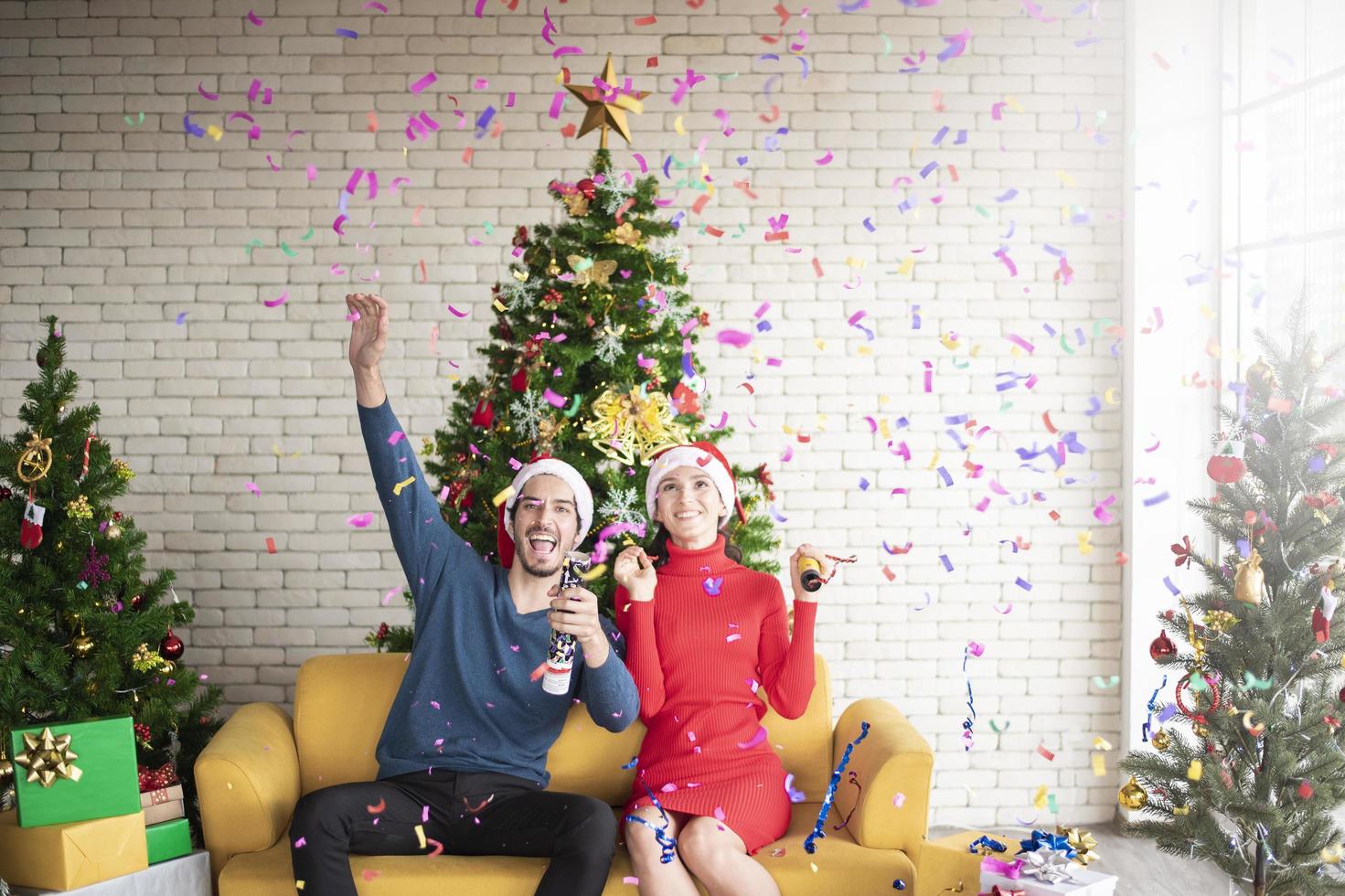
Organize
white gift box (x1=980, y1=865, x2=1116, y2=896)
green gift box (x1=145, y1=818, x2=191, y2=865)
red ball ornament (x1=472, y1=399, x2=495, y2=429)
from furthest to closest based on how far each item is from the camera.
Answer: red ball ornament (x1=472, y1=399, x2=495, y2=429)
green gift box (x1=145, y1=818, x2=191, y2=865)
white gift box (x1=980, y1=865, x2=1116, y2=896)

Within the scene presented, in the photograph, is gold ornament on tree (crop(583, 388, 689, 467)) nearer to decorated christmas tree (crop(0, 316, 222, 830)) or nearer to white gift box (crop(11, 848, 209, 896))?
decorated christmas tree (crop(0, 316, 222, 830))

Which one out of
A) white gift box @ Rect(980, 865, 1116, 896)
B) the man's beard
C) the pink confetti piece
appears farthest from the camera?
the pink confetti piece

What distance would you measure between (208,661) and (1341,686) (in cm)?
378

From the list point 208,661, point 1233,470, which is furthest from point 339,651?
point 1233,470

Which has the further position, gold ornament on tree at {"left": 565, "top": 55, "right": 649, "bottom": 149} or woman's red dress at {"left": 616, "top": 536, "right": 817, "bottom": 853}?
gold ornament on tree at {"left": 565, "top": 55, "right": 649, "bottom": 149}

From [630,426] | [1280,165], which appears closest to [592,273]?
[630,426]

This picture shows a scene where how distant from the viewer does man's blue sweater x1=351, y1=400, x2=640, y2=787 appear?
2752mm

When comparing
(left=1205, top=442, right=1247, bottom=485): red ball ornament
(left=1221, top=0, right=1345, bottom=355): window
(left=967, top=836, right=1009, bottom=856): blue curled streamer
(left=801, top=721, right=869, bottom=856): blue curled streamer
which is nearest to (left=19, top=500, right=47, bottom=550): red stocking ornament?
(left=801, top=721, right=869, bottom=856): blue curled streamer

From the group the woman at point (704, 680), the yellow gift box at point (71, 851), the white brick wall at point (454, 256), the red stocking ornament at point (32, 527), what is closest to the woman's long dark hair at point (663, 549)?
the woman at point (704, 680)

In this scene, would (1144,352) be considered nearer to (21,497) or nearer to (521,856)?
(521,856)

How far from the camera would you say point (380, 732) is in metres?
2.96

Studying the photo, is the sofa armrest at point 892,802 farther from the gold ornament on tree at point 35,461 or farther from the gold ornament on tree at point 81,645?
the gold ornament on tree at point 35,461

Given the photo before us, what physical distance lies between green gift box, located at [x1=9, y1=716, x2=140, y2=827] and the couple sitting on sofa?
41 cm

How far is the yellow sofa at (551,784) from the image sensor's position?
8.33ft
